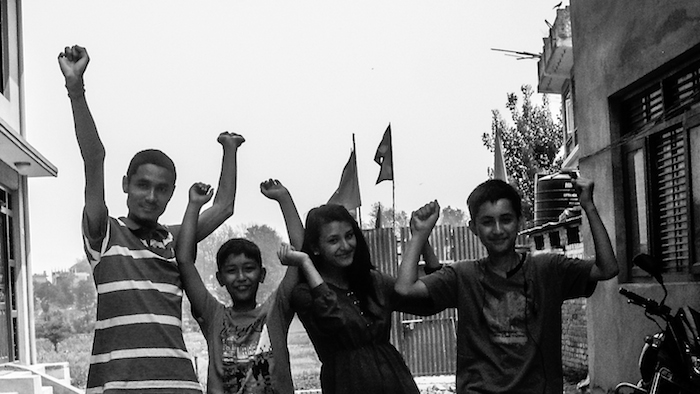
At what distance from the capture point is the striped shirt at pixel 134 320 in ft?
10.3

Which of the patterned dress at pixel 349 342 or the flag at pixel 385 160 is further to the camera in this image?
the flag at pixel 385 160

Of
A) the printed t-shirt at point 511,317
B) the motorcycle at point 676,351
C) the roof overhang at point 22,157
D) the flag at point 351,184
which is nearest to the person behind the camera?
the printed t-shirt at point 511,317

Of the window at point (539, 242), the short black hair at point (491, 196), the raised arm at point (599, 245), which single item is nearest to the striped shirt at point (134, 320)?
the short black hair at point (491, 196)

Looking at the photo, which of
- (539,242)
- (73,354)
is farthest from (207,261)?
A: (73,354)

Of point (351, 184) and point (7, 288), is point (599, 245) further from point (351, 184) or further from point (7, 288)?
point (7, 288)

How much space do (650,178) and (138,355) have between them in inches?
168

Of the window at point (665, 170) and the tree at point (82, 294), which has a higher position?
the window at point (665, 170)

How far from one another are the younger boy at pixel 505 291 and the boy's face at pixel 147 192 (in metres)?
1.02

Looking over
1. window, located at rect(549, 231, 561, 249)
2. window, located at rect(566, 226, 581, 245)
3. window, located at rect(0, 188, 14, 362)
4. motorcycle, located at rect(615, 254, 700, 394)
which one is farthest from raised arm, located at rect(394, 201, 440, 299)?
window, located at rect(0, 188, 14, 362)

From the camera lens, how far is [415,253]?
356 cm

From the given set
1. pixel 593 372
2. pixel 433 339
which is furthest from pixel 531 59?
pixel 593 372

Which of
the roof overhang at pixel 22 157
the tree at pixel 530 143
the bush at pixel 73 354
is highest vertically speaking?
the tree at pixel 530 143

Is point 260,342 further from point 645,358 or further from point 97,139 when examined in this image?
point 645,358

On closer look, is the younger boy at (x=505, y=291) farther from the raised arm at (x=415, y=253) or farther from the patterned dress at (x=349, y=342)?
the patterned dress at (x=349, y=342)
